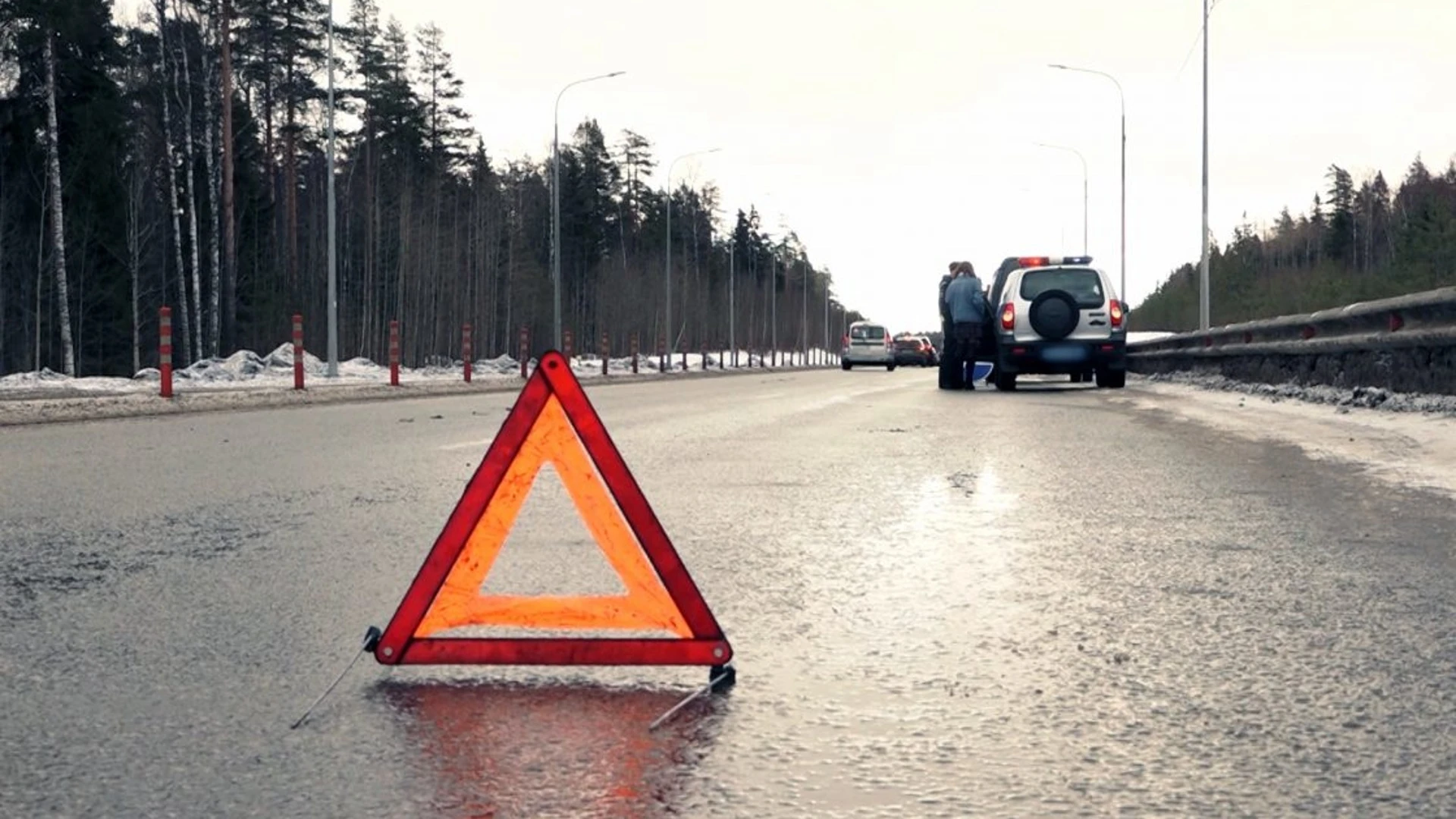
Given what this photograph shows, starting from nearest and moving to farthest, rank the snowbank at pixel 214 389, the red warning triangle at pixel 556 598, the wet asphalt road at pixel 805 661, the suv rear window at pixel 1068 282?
the wet asphalt road at pixel 805 661
the red warning triangle at pixel 556 598
the snowbank at pixel 214 389
the suv rear window at pixel 1068 282

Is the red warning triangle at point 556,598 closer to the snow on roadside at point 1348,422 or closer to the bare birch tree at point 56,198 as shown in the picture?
the snow on roadside at point 1348,422

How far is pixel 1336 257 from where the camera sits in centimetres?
14138

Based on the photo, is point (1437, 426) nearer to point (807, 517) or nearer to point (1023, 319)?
point (807, 517)

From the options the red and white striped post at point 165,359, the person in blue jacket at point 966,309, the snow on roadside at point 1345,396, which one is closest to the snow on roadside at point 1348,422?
the snow on roadside at point 1345,396

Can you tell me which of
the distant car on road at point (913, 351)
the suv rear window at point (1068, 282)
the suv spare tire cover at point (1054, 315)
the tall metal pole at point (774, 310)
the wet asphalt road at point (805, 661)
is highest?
the tall metal pole at point (774, 310)

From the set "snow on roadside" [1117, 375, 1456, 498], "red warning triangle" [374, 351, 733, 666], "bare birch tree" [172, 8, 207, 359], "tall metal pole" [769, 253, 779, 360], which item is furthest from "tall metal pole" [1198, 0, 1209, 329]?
"tall metal pole" [769, 253, 779, 360]

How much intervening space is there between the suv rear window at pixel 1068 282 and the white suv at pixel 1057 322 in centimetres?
1

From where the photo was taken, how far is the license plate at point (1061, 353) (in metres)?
20.6

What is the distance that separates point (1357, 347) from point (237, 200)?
5813cm

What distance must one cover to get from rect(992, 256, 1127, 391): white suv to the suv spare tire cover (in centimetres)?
1

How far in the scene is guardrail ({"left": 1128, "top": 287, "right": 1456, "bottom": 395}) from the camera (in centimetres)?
1222

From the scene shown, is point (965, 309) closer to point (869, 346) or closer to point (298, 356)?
point (298, 356)

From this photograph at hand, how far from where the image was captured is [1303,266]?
14700cm

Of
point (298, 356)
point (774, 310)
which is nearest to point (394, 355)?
point (298, 356)
